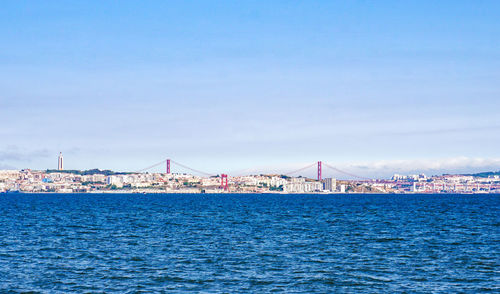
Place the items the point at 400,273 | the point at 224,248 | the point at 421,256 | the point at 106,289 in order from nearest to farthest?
the point at 106,289
the point at 400,273
the point at 421,256
the point at 224,248

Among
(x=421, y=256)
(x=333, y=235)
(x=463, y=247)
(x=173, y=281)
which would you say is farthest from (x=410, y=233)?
(x=173, y=281)

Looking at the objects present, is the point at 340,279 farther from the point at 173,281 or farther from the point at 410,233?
the point at 410,233

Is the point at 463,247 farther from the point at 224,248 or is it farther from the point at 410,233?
the point at 224,248

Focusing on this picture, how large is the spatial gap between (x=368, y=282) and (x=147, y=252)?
14.5 metres

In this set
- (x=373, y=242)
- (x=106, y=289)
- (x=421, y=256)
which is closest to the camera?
(x=106, y=289)

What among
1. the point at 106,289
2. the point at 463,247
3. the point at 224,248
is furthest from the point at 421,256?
the point at 106,289

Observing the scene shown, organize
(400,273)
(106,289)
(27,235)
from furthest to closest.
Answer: (27,235), (400,273), (106,289)

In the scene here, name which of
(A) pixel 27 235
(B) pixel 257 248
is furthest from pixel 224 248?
(A) pixel 27 235

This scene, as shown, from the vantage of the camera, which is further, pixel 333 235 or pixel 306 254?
pixel 333 235

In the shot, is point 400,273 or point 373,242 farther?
point 373,242

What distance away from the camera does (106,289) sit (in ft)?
83.8

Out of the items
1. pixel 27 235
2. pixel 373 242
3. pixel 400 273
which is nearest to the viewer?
pixel 400 273

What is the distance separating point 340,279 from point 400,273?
340 centimetres

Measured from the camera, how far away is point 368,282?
1072 inches
